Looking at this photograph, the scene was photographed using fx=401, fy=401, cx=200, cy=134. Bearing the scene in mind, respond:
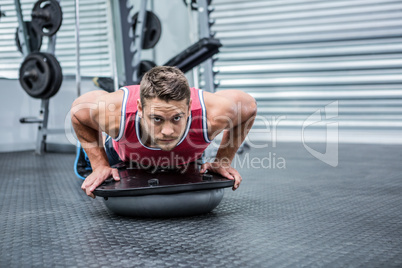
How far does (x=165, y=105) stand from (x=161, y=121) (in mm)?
52

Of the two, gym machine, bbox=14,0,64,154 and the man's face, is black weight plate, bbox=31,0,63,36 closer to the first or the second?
gym machine, bbox=14,0,64,154

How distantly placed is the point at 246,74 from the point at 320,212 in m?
3.16

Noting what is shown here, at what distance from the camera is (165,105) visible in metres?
1.22

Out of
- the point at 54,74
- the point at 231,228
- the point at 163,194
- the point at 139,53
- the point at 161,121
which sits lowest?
A: the point at 231,228

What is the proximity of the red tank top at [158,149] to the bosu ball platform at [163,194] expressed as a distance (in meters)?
0.12

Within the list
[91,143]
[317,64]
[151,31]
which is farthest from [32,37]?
[317,64]

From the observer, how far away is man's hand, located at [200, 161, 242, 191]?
1408 mm

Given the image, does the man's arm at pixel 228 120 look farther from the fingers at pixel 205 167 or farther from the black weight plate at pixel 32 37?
the black weight plate at pixel 32 37

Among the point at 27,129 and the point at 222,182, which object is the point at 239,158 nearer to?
the point at 222,182

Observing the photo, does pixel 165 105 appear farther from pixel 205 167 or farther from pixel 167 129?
pixel 205 167

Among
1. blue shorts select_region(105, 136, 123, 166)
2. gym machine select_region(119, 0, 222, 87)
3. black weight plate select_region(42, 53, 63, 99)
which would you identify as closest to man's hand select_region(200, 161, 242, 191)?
blue shorts select_region(105, 136, 123, 166)

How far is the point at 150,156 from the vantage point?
1521 mm

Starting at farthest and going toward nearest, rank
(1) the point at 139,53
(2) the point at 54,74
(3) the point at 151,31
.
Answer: (3) the point at 151,31, (1) the point at 139,53, (2) the point at 54,74

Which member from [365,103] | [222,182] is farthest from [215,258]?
[365,103]
